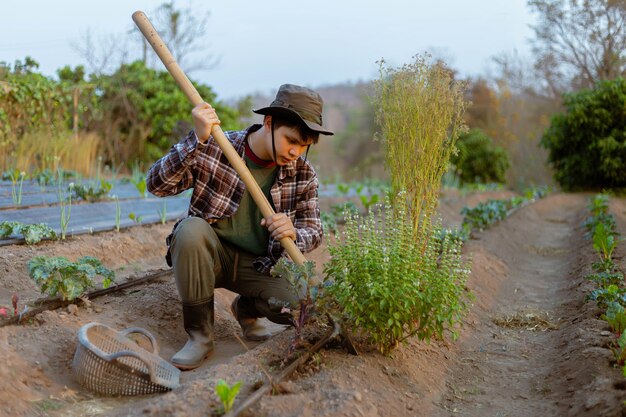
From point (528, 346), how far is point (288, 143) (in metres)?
2.20

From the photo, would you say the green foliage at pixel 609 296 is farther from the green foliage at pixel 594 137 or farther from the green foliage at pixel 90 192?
the green foliage at pixel 594 137

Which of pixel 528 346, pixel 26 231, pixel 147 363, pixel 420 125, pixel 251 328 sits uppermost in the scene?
pixel 420 125

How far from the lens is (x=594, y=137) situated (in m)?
16.1

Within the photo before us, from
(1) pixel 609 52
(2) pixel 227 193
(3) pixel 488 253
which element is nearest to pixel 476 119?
(1) pixel 609 52

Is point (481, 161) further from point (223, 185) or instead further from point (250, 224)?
point (223, 185)

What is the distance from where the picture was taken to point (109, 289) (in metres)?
3.90

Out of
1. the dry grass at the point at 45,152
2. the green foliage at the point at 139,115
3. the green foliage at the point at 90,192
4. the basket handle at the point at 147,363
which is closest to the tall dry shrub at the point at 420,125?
the basket handle at the point at 147,363

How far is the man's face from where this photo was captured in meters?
3.20

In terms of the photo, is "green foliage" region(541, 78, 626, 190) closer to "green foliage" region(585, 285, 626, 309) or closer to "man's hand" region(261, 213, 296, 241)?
"green foliage" region(585, 285, 626, 309)

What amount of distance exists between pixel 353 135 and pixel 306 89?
3536 cm

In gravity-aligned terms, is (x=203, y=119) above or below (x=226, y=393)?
above

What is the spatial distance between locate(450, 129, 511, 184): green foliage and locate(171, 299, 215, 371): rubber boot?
17.8m

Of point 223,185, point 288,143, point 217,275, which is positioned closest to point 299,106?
point 288,143

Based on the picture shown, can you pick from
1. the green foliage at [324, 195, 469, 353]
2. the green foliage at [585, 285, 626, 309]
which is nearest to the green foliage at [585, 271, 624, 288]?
the green foliage at [585, 285, 626, 309]
